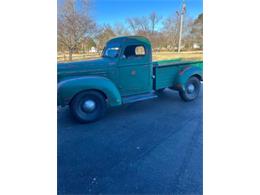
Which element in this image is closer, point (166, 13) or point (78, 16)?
point (78, 16)

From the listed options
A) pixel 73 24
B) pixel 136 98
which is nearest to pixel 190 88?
pixel 136 98

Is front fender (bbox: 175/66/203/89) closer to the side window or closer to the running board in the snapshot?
the running board

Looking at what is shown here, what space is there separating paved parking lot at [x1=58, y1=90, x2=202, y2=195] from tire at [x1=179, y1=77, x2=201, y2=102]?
57 cm

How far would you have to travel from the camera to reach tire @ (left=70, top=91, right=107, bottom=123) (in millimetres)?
2744

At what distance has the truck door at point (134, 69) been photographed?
3104 mm

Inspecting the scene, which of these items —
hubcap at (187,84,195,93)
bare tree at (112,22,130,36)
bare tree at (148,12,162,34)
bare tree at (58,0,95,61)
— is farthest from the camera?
hubcap at (187,84,195,93)

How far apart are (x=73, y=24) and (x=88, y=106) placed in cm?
138

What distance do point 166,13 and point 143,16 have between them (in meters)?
0.22

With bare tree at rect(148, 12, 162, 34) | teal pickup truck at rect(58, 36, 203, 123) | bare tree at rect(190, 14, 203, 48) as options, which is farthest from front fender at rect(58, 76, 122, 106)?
bare tree at rect(190, 14, 203, 48)

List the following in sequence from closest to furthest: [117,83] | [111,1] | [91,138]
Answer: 1. [111,1]
2. [91,138]
3. [117,83]

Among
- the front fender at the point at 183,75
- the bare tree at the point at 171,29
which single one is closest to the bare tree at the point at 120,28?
the bare tree at the point at 171,29
